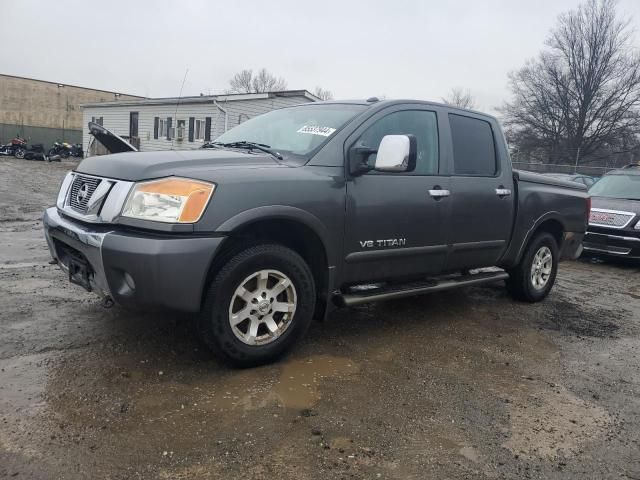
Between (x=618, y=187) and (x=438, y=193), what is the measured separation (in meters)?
7.19

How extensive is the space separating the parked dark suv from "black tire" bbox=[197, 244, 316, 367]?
704cm

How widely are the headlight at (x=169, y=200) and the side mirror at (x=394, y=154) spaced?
48.9 inches

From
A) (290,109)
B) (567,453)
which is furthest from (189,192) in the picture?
(567,453)

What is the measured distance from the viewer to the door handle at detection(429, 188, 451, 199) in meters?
4.30

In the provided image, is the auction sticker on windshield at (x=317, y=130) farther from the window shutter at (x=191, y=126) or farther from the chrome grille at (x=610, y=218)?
the window shutter at (x=191, y=126)

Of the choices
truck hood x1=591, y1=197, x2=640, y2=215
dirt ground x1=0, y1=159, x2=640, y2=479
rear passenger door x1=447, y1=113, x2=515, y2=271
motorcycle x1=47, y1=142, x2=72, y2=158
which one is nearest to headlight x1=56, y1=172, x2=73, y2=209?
dirt ground x1=0, y1=159, x2=640, y2=479

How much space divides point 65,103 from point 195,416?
59295 millimetres

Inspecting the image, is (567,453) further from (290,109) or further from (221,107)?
(221,107)

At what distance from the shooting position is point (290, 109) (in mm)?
4684

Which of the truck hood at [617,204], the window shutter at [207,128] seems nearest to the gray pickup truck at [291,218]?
the truck hood at [617,204]

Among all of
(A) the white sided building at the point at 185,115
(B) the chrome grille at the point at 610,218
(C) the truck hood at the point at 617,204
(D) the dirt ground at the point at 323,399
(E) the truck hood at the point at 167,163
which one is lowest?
(D) the dirt ground at the point at 323,399

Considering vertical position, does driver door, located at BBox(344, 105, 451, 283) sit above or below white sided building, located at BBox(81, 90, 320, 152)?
below

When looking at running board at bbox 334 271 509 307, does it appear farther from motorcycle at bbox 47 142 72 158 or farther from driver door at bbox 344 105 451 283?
motorcycle at bbox 47 142 72 158

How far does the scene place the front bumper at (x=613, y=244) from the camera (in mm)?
8539
